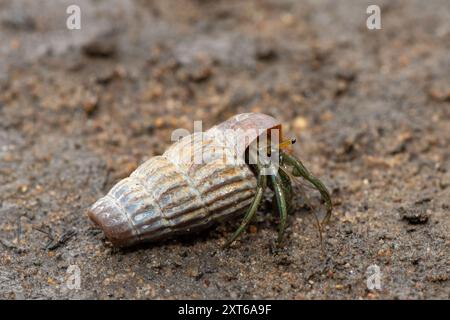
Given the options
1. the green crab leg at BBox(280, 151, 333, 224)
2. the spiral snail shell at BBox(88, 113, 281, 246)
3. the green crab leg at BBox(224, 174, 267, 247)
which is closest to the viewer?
the spiral snail shell at BBox(88, 113, 281, 246)

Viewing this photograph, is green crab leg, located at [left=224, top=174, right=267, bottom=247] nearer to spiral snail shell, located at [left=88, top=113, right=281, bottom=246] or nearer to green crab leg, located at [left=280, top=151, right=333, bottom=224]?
spiral snail shell, located at [left=88, top=113, right=281, bottom=246]

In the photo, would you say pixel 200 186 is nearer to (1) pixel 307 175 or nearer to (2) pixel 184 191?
(2) pixel 184 191

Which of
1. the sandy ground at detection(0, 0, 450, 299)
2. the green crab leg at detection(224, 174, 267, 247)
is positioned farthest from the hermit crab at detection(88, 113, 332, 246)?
the sandy ground at detection(0, 0, 450, 299)

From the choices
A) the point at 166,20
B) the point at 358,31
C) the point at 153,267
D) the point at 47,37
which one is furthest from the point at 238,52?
the point at 153,267

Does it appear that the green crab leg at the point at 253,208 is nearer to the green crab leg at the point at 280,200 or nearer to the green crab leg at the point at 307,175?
the green crab leg at the point at 280,200

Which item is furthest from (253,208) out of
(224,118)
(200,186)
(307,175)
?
(224,118)

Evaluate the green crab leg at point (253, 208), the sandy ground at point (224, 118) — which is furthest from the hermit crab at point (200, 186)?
the sandy ground at point (224, 118)

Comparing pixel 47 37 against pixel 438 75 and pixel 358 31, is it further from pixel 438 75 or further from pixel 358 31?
pixel 438 75

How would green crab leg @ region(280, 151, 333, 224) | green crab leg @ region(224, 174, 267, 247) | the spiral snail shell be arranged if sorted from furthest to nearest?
1. green crab leg @ region(280, 151, 333, 224)
2. green crab leg @ region(224, 174, 267, 247)
3. the spiral snail shell
